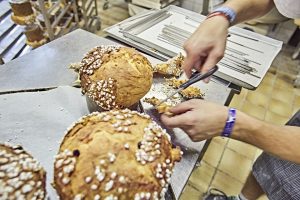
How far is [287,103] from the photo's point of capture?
7.98ft

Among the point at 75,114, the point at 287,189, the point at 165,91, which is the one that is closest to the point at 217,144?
the point at 287,189

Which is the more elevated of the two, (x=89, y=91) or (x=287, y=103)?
(x=89, y=91)

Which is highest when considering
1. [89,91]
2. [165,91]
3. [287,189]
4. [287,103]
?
[89,91]

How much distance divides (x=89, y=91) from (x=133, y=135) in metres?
0.29

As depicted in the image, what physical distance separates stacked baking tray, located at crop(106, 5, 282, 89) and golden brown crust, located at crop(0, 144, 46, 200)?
901mm

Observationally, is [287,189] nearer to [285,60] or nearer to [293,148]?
[293,148]

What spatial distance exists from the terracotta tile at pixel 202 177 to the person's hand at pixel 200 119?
3.44 ft

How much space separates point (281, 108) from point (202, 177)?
1.21 metres

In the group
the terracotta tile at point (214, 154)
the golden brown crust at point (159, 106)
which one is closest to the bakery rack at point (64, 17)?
the golden brown crust at point (159, 106)

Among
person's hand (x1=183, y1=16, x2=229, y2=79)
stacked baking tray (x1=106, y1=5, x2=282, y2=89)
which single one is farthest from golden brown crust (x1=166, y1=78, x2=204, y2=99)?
stacked baking tray (x1=106, y1=5, x2=282, y2=89)

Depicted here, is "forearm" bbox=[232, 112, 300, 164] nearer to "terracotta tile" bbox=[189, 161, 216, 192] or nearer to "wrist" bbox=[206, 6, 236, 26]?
"wrist" bbox=[206, 6, 236, 26]

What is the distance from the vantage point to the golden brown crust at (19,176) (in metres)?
0.51

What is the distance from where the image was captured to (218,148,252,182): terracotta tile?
1796mm

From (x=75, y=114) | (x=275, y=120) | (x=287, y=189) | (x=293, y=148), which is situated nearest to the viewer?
(x=293, y=148)
